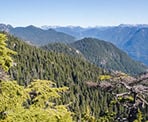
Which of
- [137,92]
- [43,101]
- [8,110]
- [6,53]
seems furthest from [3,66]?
[137,92]

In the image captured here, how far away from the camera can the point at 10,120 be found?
11453 millimetres

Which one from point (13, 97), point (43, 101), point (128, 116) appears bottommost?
point (128, 116)

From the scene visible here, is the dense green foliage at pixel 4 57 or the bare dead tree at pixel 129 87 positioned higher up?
the dense green foliage at pixel 4 57

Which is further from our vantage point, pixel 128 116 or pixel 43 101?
pixel 128 116

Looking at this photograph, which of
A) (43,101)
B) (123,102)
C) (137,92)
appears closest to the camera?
(43,101)

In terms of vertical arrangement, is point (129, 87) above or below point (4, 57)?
below

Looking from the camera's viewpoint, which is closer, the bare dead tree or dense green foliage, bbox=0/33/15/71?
dense green foliage, bbox=0/33/15/71

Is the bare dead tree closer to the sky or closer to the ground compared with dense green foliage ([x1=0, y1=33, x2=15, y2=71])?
closer to the ground

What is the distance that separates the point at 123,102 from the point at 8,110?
24.4 feet

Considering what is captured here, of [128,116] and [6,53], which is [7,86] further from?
[128,116]

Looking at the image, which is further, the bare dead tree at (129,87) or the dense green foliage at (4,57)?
the bare dead tree at (129,87)

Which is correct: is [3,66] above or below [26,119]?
above

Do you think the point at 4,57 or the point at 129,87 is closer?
the point at 4,57

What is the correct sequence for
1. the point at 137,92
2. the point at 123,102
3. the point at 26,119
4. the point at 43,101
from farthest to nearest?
the point at 123,102 < the point at 137,92 < the point at 43,101 < the point at 26,119
